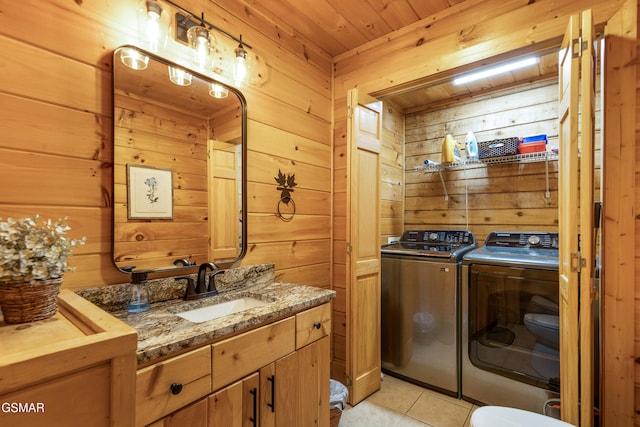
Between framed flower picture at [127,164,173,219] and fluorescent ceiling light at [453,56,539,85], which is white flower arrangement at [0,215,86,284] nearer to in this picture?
framed flower picture at [127,164,173,219]

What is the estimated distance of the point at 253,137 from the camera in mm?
1866

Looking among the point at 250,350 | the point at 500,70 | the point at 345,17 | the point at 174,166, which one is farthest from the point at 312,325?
the point at 500,70

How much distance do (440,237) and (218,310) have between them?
210 centimetres

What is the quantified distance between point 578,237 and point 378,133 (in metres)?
1.39

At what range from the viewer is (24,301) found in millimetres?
809

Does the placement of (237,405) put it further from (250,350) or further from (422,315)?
(422,315)

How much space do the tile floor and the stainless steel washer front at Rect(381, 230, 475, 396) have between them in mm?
98

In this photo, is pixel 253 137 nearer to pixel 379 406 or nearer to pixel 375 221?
pixel 375 221

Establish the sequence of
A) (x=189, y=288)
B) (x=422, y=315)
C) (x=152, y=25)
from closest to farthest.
Answer: 1. (x=152, y=25)
2. (x=189, y=288)
3. (x=422, y=315)

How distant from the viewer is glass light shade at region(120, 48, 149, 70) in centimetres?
131

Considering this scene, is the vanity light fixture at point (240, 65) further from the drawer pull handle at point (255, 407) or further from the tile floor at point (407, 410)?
the tile floor at point (407, 410)

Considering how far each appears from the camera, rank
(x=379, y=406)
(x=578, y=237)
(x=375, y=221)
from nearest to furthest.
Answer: (x=578, y=237) < (x=379, y=406) < (x=375, y=221)

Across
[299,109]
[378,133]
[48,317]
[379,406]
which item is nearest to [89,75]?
[48,317]

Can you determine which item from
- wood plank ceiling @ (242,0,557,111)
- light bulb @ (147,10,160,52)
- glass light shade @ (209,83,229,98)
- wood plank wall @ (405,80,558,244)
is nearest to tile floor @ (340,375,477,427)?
wood plank wall @ (405,80,558,244)
